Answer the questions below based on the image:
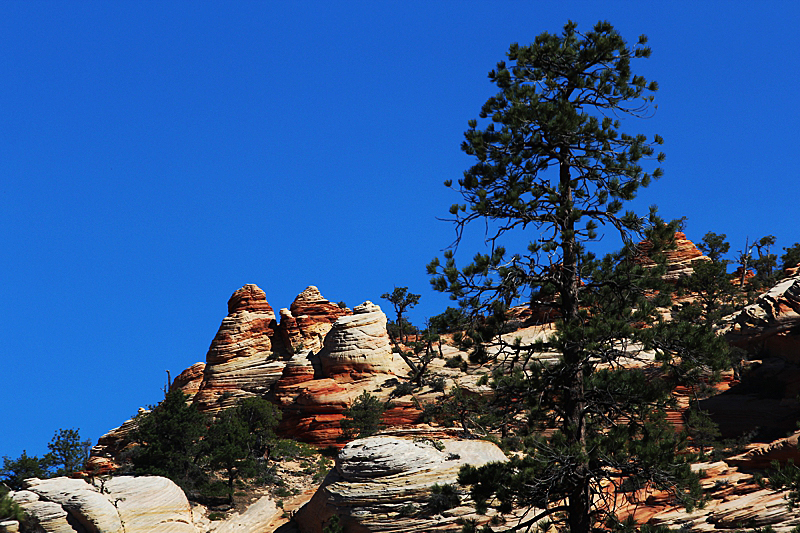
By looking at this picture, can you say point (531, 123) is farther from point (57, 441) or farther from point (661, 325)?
point (57, 441)

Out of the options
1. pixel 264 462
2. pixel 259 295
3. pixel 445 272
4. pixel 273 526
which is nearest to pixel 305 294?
pixel 259 295

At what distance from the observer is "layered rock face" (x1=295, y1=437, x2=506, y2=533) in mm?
32219

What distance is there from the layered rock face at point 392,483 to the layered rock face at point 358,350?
25.2 meters

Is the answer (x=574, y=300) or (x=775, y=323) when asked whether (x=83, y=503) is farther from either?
(x=775, y=323)

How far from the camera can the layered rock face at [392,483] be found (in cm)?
3222

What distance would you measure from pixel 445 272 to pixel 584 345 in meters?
3.67

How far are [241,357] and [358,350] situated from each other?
49.8ft

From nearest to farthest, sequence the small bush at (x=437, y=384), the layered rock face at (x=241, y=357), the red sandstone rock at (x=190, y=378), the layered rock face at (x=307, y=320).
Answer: the small bush at (x=437, y=384), the layered rock face at (x=241, y=357), the layered rock face at (x=307, y=320), the red sandstone rock at (x=190, y=378)

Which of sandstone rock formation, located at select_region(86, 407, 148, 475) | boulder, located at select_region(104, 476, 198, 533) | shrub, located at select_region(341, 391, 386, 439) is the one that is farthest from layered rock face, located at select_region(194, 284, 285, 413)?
boulder, located at select_region(104, 476, 198, 533)

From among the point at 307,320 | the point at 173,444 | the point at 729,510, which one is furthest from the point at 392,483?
the point at 307,320

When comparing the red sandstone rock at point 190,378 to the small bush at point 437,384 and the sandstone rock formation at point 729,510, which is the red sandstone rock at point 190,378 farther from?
the sandstone rock formation at point 729,510

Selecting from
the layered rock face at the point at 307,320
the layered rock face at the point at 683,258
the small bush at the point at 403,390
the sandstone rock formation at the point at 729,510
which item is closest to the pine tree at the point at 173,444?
the small bush at the point at 403,390

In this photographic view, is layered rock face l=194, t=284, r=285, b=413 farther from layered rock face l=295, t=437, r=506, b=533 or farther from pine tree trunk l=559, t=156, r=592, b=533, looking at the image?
pine tree trunk l=559, t=156, r=592, b=533

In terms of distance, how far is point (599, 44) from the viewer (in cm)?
1794
